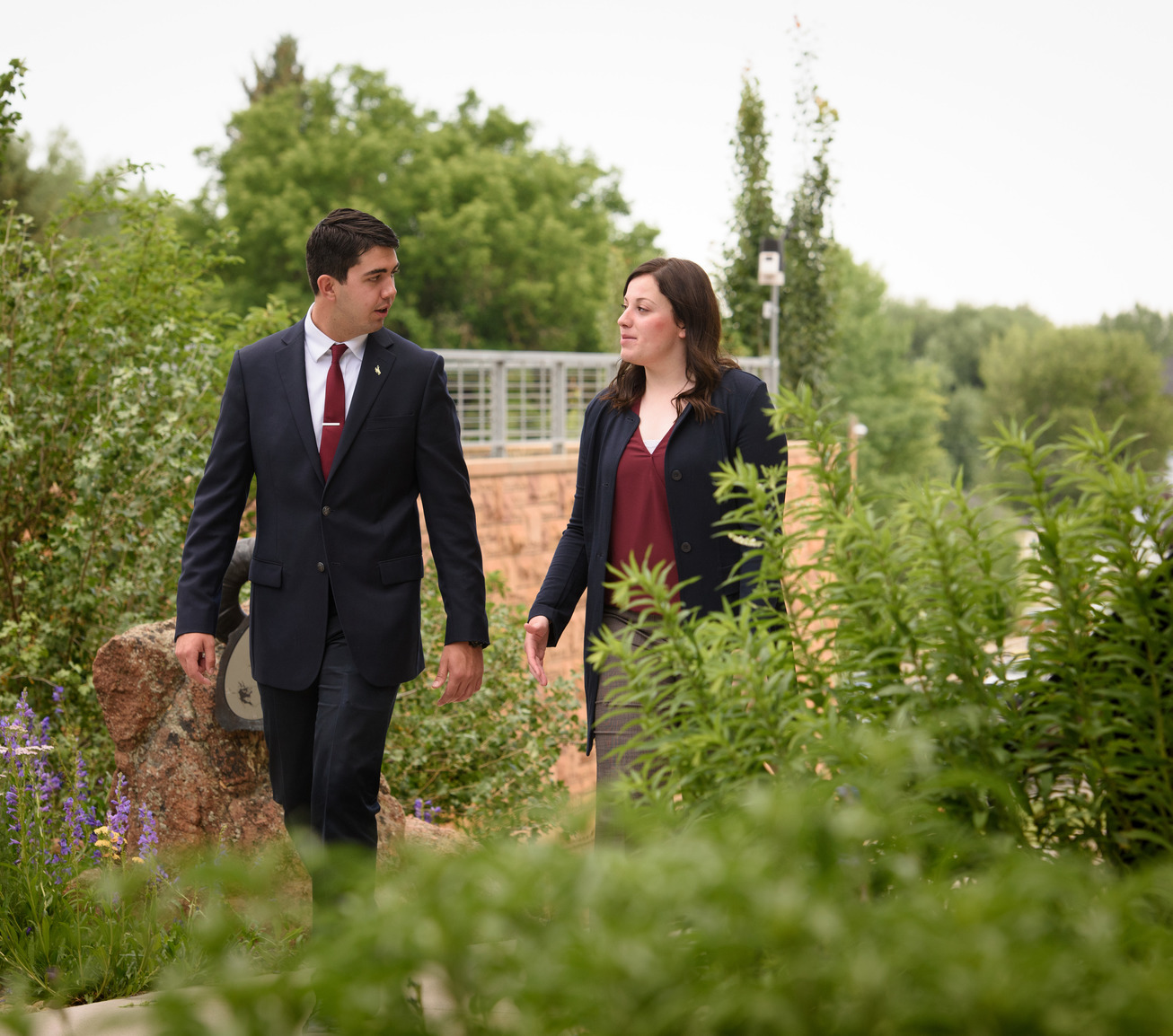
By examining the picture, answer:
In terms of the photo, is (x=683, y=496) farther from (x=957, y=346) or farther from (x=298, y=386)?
(x=957, y=346)

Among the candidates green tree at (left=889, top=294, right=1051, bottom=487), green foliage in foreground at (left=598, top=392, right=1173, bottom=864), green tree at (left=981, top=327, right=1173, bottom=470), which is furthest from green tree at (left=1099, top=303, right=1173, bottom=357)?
green foliage in foreground at (left=598, top=392, right=1173, bottom=864)

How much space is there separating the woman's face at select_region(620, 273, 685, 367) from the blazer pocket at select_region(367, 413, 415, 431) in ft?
2.29

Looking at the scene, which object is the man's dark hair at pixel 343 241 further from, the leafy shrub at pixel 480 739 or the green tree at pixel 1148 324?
the green tree at pixel 1148 324

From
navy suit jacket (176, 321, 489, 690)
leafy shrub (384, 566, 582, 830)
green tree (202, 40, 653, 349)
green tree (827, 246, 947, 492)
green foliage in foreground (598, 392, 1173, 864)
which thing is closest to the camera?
green foliage in foreground (598, 392, 1173, 864)

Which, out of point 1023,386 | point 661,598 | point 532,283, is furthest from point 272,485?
point 1023,386

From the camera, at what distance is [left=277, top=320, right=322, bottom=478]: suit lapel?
3551mm

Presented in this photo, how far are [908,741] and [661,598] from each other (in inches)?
17.0

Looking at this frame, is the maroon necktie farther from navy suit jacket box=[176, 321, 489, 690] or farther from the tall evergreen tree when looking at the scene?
the tall evergreen tree

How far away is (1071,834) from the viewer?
1.37 m

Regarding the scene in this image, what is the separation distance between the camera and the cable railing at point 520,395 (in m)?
11.1

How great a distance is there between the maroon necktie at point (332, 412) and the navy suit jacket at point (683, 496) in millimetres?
745

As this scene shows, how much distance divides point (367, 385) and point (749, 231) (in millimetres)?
17092

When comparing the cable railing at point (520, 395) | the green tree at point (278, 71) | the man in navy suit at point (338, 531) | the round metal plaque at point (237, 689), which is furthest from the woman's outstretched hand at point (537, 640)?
the green tree at point (278, 71)

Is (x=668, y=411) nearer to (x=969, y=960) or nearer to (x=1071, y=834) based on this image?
(x=1071, y=834)
